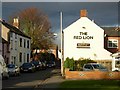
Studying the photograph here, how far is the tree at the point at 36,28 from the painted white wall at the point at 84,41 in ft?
68.5

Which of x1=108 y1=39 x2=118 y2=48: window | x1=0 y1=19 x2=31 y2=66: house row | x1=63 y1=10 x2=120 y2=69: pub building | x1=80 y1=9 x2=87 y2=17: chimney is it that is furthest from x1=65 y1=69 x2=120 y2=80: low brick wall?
x1=108 y1=39 x2=118 y2=48: window

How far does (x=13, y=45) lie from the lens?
6706cm

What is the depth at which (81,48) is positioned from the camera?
61.5 metres

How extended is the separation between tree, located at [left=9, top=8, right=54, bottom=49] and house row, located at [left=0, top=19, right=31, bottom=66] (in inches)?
201

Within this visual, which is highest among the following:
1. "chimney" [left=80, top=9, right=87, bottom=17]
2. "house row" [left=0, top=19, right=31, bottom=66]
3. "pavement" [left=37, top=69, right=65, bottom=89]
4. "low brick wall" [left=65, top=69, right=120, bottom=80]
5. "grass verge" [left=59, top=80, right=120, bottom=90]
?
"chimney" [left=80, top=9, right=87, bottom=17]

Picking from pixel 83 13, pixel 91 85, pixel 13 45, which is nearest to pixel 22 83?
pixel 91 85

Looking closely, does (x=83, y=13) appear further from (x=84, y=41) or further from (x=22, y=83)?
(x=22, y=83)

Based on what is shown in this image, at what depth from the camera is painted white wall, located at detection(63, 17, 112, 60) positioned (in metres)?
61.2

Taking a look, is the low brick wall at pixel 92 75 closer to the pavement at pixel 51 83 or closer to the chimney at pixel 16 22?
the pavement at pixel 51 83

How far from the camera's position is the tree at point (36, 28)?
82.7 m

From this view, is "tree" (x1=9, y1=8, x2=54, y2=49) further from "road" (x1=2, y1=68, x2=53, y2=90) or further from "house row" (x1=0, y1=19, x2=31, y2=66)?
"road" (x1=2, y1=68, x2=53, y2=90)

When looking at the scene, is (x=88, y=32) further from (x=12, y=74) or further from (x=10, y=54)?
(x=12, y=74)

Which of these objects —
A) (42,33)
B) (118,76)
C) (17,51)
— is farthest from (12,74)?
(42,33)

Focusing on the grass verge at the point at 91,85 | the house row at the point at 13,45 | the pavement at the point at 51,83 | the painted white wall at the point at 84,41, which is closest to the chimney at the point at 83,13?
the painted white wall at the point at 84,41
